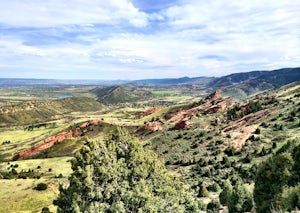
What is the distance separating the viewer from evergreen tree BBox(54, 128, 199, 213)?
25562 mm

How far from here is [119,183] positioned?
2645 centimetres

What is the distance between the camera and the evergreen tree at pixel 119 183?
2556 cm

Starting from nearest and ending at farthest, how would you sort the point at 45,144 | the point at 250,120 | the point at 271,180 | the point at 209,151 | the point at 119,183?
the point at 119,183
the point at 271,180
the point at 209,151
the point at 250,120
the point at 45,144

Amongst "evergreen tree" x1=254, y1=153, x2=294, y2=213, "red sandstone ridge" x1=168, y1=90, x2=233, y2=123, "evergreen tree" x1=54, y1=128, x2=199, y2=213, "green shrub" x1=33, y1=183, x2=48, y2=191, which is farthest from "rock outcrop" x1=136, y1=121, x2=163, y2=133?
"evergreen tree" x1=54, y1=128, x2=199, y2=213

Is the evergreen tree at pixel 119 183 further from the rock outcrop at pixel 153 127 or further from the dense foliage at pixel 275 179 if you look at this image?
the rock outcrop at pixel 153 127

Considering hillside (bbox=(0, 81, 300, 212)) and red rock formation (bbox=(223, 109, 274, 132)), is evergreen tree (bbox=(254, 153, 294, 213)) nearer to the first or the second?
hillside (bbox=(0, 81, 300, 212))

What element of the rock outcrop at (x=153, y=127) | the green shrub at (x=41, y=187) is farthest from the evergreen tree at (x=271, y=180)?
the rock outcrop at (x=153, y=127)

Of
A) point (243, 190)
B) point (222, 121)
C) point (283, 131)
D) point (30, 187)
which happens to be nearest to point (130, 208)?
point (243, 190)

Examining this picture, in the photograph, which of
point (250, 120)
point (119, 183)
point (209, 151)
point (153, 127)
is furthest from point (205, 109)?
point (119, 183)

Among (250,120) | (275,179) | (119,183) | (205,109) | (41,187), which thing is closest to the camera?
(119,183)

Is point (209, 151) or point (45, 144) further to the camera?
point (45, 144)

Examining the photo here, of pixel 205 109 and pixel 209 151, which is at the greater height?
pixel 205 109

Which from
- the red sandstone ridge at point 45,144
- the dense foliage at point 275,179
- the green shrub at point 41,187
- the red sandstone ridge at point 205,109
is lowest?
the red sandstone ridge at point 45,144

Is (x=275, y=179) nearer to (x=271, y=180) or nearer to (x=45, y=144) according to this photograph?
(x=271, y=180)
